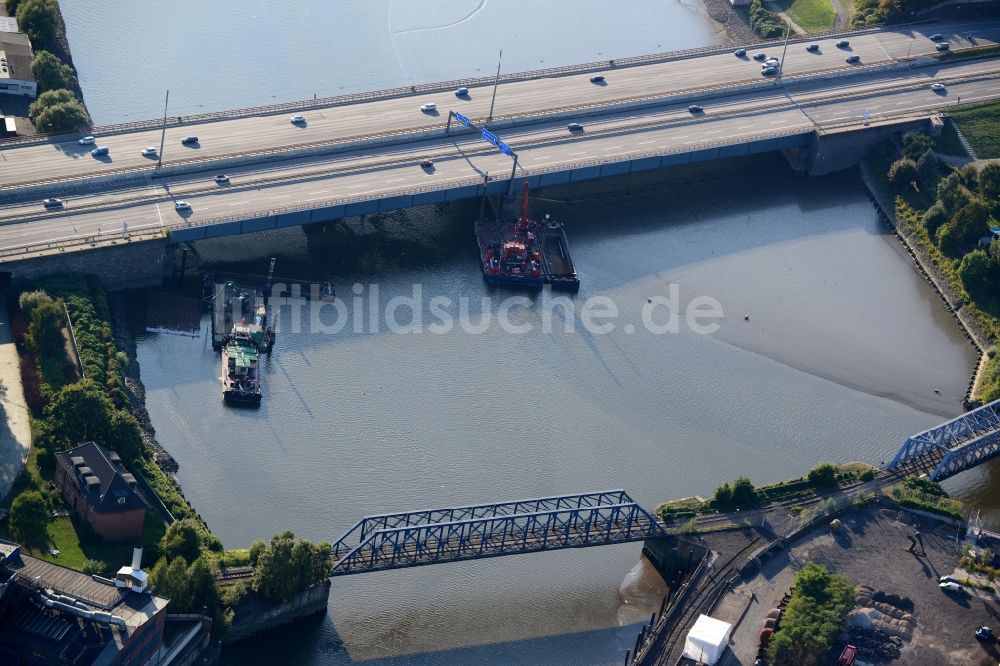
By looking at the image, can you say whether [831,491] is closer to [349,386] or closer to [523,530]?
[523,530]

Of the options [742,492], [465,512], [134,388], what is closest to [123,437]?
[134,388]

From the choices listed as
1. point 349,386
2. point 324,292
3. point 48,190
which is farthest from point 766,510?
point 48,190

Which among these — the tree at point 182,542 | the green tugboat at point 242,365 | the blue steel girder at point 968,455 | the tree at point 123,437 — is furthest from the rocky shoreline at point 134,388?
the blue steel girder at point 968,455

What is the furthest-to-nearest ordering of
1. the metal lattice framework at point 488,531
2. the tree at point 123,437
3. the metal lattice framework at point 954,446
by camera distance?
the metal lattice framework at point 954,446 → the tree at point 123,437 → the metal lattice framework at point 488,531

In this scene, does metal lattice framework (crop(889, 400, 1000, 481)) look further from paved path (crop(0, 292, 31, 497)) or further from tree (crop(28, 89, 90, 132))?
tree (crop(28, 89, 90, 132))

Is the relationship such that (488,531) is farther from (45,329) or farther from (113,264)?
(113,264)

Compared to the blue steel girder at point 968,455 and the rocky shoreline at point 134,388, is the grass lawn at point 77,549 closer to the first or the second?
the rocky shoreline at point 134,388

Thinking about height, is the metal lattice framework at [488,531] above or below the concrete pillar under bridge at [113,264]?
below
